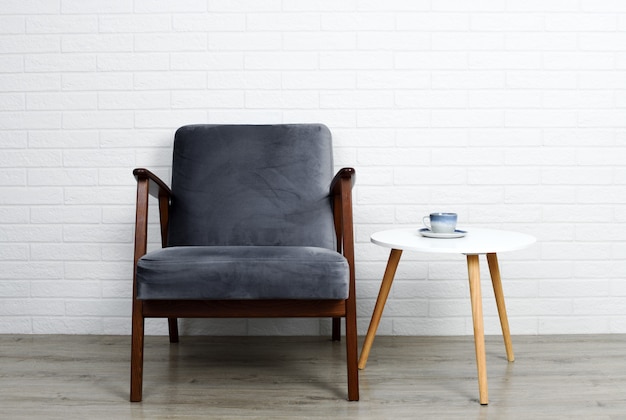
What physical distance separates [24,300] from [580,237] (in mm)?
2304

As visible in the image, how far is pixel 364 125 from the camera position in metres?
2.34

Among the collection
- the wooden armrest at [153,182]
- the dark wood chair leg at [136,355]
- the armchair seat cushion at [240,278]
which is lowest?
the dark wood chair leg at [136,355]

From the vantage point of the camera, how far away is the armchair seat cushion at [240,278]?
1537 mm

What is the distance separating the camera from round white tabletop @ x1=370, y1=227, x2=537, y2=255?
5.26 ft

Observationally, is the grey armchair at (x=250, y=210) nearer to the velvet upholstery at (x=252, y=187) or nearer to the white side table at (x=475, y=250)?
the velvet upholstery at (x=252, y=187)

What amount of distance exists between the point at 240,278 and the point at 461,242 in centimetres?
66

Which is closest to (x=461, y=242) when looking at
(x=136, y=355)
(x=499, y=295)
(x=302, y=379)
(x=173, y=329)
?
(x=499, y=295)

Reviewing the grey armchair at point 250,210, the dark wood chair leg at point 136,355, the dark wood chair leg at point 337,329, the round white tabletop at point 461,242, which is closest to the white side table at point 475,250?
the round white tabletop at point 461,242

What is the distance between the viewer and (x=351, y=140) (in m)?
2.34

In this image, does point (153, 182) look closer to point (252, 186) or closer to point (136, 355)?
point (252, 186)

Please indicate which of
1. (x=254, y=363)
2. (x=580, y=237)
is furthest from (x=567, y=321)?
(x=254, y=363)

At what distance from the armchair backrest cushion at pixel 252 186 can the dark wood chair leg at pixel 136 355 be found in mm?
452

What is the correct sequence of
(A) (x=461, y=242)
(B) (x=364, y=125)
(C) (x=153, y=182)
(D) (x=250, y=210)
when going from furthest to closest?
(B) (x=364, y=125)
(D) (x=250, y=210)
(C) (x=153, y=182)
(A) (x=461, y=242)

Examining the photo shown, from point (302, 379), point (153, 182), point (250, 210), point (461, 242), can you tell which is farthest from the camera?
point (250, 210)
